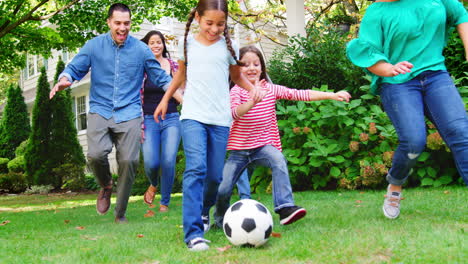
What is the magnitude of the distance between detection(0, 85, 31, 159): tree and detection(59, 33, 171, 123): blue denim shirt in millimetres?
17185

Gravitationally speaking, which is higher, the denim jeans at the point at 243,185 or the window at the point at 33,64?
the window at the point at 33,64

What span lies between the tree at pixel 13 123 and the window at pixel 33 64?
9.54 feet

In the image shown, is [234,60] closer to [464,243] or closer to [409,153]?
[409,153]

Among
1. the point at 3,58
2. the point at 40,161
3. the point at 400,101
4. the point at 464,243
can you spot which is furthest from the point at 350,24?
the point at 464,243

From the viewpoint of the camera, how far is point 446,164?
693cm

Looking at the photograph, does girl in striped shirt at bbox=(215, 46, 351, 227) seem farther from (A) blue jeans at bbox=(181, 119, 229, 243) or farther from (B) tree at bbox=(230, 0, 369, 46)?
(B) tree at bbox=(230, 0, 369, 46)

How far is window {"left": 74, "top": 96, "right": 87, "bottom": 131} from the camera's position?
20712 mm

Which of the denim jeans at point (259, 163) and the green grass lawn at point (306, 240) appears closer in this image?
the green grass lawn at point (306, 240)

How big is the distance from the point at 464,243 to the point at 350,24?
13168 millimetres

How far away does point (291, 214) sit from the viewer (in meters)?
4.12

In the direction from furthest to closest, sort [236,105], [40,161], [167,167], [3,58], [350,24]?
[40,161] → [350,24] → [3,58] → [167,167] → [236,105]

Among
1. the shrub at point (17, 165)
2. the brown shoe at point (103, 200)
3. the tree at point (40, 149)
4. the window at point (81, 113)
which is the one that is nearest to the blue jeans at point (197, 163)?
the brown shoe at point (103, 200)

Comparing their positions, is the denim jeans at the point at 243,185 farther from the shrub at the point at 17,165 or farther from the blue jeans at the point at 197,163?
the shrub at the point at 17,165

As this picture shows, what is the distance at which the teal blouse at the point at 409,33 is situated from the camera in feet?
12.8
